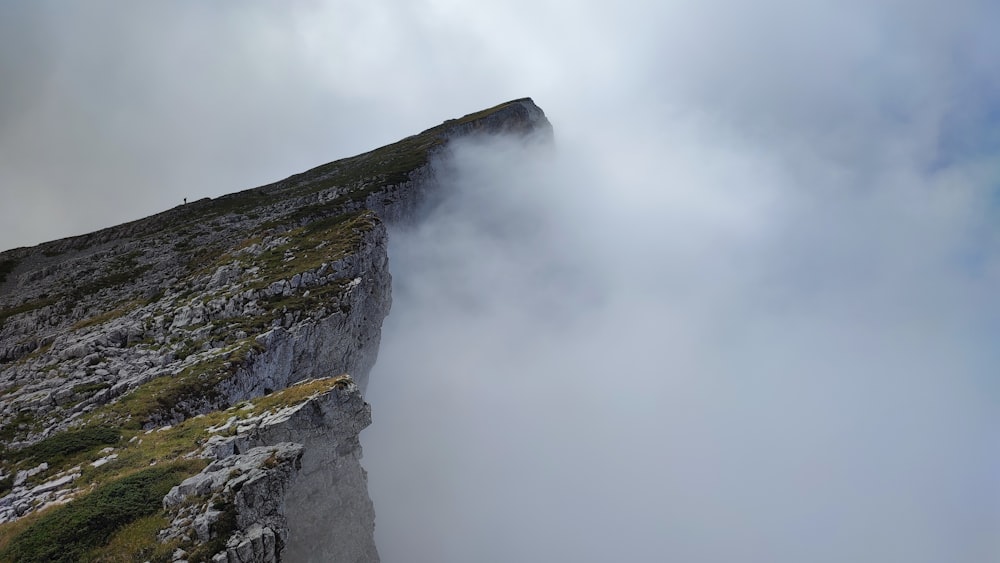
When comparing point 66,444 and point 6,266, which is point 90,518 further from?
point 6,266

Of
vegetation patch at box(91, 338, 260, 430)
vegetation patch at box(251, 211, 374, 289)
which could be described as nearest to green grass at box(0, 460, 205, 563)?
vegetation patch at box(91, 338, 260, 430)

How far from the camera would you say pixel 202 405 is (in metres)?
31.9

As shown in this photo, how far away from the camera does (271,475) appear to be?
21.1 m

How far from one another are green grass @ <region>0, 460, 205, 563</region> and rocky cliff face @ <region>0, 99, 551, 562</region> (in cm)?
7

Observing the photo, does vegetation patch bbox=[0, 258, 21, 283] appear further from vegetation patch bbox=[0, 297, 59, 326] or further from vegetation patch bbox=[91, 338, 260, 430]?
vegetation patch bbox=[91, 338, 260, 430]

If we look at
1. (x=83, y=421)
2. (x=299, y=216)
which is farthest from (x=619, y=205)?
(x=83, y=421)

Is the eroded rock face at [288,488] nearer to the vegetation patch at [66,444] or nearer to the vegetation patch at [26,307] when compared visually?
the vegetation patch at [66,444]

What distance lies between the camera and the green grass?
17969 millimetres

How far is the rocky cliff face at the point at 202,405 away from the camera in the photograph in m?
19.5

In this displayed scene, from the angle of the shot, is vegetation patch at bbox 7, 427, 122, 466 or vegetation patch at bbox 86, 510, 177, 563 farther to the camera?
vegetation patch at bbox 7, 427, 122, 466

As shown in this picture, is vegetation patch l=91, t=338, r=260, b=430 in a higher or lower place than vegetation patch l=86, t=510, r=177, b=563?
higher

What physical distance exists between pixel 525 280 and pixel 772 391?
5016 inches

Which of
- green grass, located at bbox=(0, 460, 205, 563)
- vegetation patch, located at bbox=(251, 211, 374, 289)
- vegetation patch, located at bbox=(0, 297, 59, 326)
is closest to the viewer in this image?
green grass, located at bbox=(0, 460, 205, 563)

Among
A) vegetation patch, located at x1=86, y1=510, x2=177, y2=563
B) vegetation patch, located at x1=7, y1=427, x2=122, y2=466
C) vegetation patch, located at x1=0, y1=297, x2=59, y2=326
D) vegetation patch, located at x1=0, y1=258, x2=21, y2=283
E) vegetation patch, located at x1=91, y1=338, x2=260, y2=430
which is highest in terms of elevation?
vegetation patch, located at x1=0, y1=258, x2=21, y2=283
